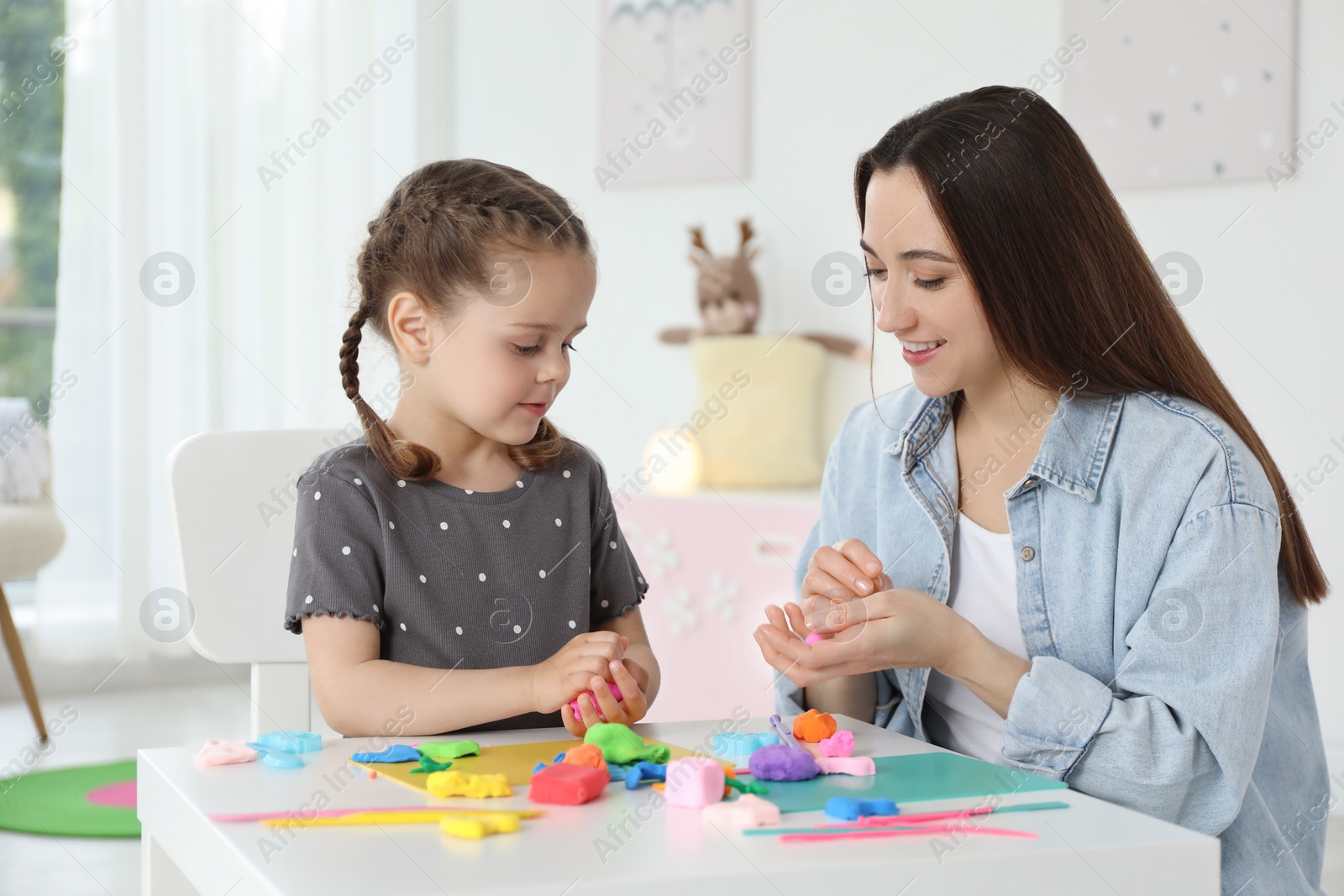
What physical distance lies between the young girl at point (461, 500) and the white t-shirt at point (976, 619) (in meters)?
0.28

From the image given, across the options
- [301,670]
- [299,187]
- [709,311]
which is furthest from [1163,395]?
[299,187]

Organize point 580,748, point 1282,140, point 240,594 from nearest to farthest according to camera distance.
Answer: point 580,748, point 240,594, point 1282,140

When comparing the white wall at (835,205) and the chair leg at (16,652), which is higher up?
the white wall at (835,205)

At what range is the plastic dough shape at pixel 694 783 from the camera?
2.47 feet

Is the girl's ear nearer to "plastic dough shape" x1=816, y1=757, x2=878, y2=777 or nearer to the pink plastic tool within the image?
"plastic dough shape" x1=816, y1=757, x2=878, y2=777

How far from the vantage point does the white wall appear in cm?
242

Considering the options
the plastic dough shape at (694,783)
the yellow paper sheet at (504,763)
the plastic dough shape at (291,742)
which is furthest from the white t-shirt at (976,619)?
the plastic dough shape at (291,742)

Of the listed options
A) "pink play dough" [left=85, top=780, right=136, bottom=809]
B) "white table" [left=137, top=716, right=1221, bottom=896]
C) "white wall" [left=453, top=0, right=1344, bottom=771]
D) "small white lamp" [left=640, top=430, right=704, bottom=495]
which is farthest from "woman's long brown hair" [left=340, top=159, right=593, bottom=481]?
"small white lamp" [left=640, top=430, right=704, bottom=495]

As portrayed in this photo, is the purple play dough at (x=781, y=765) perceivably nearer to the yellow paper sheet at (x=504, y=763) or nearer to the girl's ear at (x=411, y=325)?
the yellow paper sheet at (x=504, y=763)

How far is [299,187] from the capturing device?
158 inches

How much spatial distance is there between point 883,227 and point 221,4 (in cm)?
324

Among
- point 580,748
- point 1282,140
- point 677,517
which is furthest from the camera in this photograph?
point 677,517

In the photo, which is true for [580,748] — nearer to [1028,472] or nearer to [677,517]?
[1028,472]

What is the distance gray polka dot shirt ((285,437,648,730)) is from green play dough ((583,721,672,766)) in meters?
0.28
